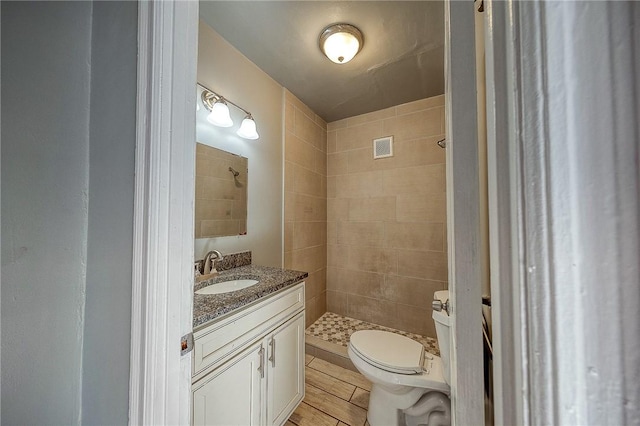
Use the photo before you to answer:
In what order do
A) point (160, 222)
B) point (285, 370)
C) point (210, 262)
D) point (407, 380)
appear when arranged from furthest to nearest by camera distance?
point (210, 262)
point (285, 370)
point (407, 380)
point (160, 222)

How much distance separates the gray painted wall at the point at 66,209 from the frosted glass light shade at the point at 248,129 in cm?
96

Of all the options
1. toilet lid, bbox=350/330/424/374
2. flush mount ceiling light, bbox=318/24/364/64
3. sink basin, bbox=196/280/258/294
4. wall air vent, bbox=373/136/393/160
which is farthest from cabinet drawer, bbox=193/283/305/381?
wall air vent, bbox=373/136/393/160

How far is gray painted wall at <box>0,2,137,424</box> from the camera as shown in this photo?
1.68 feet

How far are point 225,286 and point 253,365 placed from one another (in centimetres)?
46

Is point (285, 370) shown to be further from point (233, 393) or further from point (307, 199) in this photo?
point (307, 199)

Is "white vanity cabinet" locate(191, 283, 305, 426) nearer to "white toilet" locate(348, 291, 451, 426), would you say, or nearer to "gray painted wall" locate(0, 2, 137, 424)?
"gray painted wall" locate(0, 2, 137, 424)

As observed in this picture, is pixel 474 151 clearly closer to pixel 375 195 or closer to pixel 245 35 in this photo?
pixel 245 35

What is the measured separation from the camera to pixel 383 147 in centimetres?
233

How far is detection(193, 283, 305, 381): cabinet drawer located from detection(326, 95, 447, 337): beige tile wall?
4.33ft

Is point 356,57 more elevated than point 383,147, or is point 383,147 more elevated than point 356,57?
point 356,57

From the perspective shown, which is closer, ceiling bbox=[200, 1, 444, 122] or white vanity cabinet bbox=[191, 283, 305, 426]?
white vanity cabinet bbox=[191, 283, 305, 426]

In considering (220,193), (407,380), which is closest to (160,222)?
(220,193)

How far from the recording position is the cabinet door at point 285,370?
112 cm

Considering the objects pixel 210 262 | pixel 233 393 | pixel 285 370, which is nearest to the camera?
pixel 233 393
